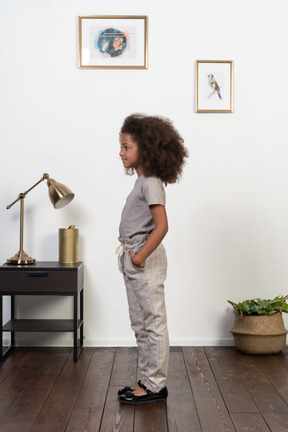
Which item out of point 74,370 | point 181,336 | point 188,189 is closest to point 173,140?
point 188,189

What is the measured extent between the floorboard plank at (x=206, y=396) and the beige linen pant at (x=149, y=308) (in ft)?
0.67

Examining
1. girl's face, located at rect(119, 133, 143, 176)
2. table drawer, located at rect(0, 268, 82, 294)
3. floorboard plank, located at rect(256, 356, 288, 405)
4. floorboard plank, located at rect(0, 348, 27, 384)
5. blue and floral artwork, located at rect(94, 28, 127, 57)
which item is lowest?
floorboard plank, located at rect(0, 348, 27, 384)

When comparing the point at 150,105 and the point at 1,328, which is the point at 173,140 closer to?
the point at 150,105

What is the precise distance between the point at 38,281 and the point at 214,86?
1531 mm

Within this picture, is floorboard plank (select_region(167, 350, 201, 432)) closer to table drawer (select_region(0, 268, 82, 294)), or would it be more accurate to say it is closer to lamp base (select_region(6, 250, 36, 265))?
table drawer (select_region(0, 268, 82, 294))

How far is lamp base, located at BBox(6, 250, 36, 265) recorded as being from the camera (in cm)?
303

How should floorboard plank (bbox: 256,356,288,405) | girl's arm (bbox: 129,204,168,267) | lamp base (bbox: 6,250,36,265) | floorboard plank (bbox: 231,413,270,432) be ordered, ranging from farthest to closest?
lamp base (bbox: 6,250,36,265), floorboard plank (bbox: 256,356,288,405), girl's arm (bbox: 129,204,168,267), floorboard plank (bbox: 231,413,270,432)

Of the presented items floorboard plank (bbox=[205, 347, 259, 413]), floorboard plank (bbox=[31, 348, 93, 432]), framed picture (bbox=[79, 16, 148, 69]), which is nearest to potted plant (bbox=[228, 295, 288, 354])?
floorboard plank (bbox=[205, 347, 259, 413])

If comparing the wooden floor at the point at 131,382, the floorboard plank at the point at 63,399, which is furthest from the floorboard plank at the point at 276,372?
the floorboard plank at the point at 63,399

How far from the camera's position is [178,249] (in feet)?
10.8

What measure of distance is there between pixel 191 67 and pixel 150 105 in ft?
1.10

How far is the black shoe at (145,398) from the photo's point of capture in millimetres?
2223

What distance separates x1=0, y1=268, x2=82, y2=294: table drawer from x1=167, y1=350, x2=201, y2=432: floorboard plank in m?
0.69

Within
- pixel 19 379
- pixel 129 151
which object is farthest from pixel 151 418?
pixel 129 151
